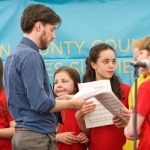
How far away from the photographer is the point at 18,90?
120 inches

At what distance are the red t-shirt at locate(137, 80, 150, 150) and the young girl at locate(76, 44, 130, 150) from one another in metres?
0.62

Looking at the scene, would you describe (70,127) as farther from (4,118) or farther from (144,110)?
(144,110)

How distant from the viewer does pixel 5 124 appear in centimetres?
393

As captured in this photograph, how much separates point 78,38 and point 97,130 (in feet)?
3.82

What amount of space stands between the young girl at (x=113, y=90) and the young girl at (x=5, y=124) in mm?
574

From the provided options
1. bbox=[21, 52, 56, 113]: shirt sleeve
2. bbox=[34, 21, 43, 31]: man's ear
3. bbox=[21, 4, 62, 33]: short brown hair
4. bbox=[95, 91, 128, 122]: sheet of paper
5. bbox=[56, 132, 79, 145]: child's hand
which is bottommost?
bbox=[56, 132, 79, 145]: child's hand

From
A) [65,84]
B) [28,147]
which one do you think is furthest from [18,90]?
[65,84]

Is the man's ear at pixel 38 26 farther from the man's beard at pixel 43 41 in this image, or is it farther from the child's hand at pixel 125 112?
the child's hand at pixel 125 112

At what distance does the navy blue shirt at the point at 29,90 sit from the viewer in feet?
9.75

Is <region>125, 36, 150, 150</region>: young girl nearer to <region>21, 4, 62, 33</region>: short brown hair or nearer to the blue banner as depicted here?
<region>21, 4, 62, 33</region>: short brown hair

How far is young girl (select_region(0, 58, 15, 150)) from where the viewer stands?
152 inches

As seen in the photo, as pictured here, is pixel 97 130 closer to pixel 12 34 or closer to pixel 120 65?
pixel 120 65

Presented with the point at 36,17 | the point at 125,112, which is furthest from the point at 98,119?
the point at 36,17

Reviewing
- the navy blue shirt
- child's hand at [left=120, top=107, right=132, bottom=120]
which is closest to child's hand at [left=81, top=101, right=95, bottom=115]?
child's hand at [left=120, top=107, right=132, bottom=120]
